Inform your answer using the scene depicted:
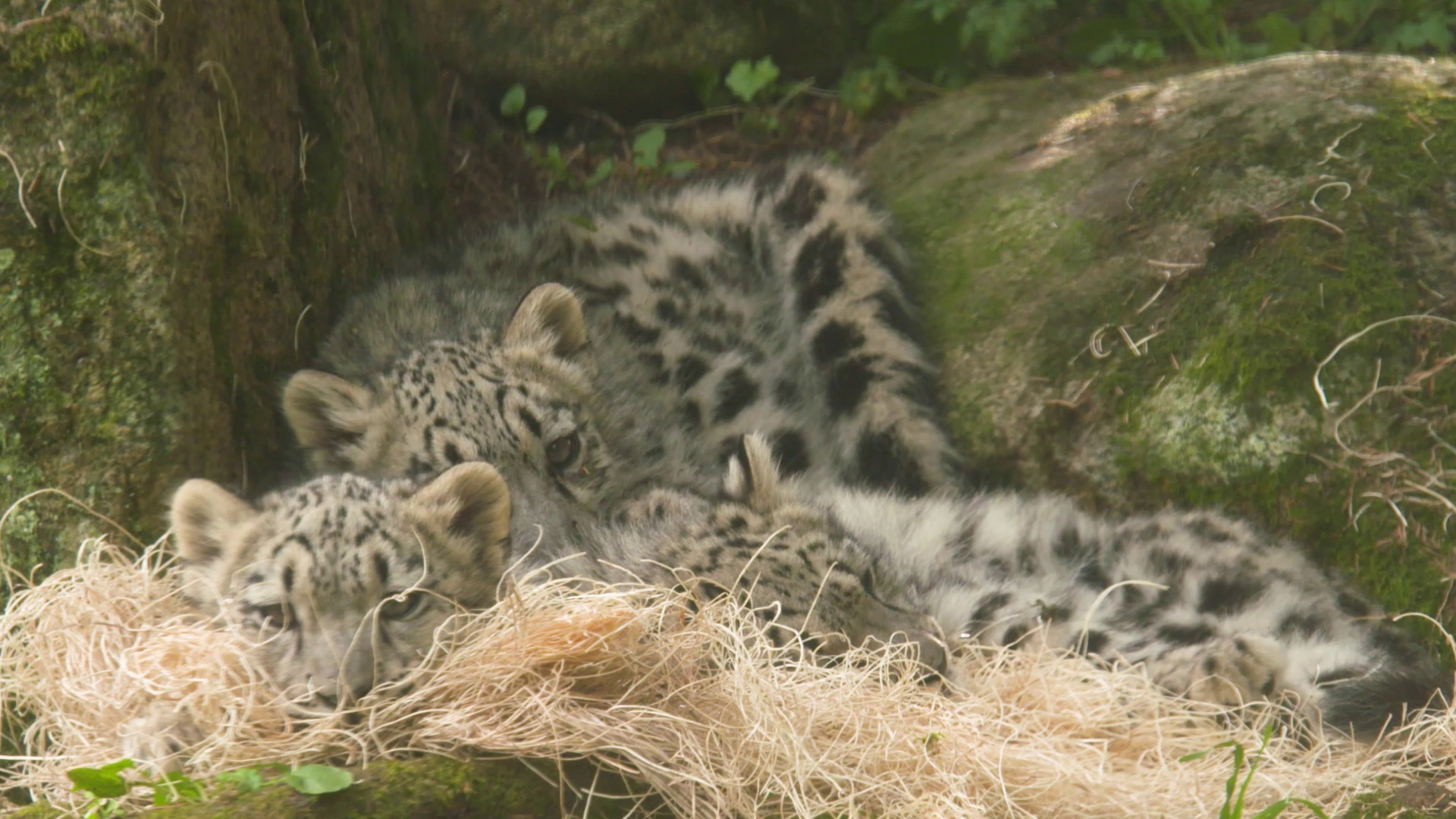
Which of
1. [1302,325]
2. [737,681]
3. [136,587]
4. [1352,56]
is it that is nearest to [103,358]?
[136,587]

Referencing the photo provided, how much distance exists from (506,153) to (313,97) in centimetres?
234

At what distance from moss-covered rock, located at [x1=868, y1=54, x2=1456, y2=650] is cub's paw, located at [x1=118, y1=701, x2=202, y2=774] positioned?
3576 mm

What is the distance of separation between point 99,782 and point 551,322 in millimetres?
2670

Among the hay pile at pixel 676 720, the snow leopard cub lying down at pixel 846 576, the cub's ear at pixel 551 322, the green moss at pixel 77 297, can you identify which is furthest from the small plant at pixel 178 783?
the cub's ear at pixel 551 322

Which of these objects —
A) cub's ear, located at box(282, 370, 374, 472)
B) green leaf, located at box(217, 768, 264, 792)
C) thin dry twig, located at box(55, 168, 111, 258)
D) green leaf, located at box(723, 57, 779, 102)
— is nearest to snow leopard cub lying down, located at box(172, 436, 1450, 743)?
green leaf, located at box(217, 768, 264, 792)

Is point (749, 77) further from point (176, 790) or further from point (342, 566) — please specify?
point (176, 790)

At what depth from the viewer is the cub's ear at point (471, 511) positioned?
4375 mm

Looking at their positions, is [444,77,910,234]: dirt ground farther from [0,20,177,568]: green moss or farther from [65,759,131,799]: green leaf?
[65,759,131,799]: green leaf

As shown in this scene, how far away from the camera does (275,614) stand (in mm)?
4160

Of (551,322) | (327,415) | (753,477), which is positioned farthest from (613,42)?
(753,477)

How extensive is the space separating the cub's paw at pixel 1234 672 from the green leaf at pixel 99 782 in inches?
132

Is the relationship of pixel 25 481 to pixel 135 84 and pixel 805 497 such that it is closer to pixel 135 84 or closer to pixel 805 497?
pixel 135 84

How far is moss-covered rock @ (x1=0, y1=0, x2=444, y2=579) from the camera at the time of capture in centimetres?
464

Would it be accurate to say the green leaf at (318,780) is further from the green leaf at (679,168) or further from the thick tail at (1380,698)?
the green leaf at (679,168)
